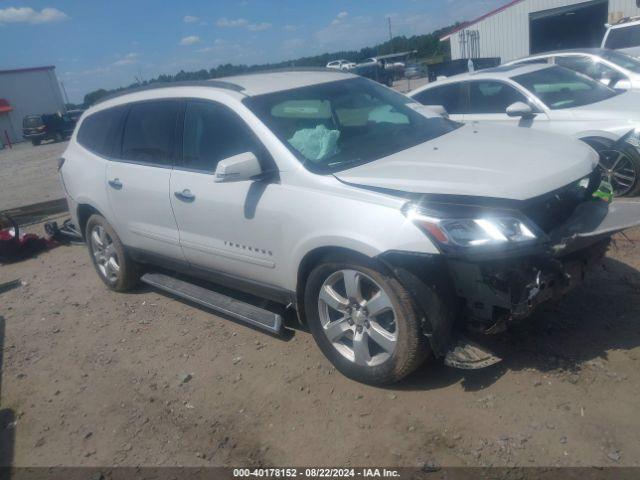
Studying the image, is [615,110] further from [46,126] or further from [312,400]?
[46,126]

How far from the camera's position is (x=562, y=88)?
6863 millimetres

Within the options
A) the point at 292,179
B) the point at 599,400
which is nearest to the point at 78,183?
the point at 292,179

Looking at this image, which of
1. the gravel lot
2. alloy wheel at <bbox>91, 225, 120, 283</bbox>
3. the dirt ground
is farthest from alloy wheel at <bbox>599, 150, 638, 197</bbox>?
the gravel lot

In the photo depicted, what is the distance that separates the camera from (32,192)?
14.0 meters

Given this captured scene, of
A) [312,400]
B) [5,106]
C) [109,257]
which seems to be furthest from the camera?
[5,106]

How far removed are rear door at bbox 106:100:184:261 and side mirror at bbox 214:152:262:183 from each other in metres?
1.09

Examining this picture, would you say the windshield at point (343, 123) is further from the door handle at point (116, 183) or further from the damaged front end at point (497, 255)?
the door handle at point (116, 183)

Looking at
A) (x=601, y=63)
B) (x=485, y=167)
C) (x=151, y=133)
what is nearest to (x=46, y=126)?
(x=601, y=63)

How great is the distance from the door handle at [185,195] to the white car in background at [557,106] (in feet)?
13.0

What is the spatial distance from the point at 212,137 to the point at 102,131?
1824mm

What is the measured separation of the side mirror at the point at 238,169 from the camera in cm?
342

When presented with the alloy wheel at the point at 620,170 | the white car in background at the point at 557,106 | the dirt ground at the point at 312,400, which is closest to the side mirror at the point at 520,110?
the white car in background at the point at 557,106

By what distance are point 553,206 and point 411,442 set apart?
158 cm

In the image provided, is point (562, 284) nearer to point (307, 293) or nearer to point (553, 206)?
point (553, 206)
